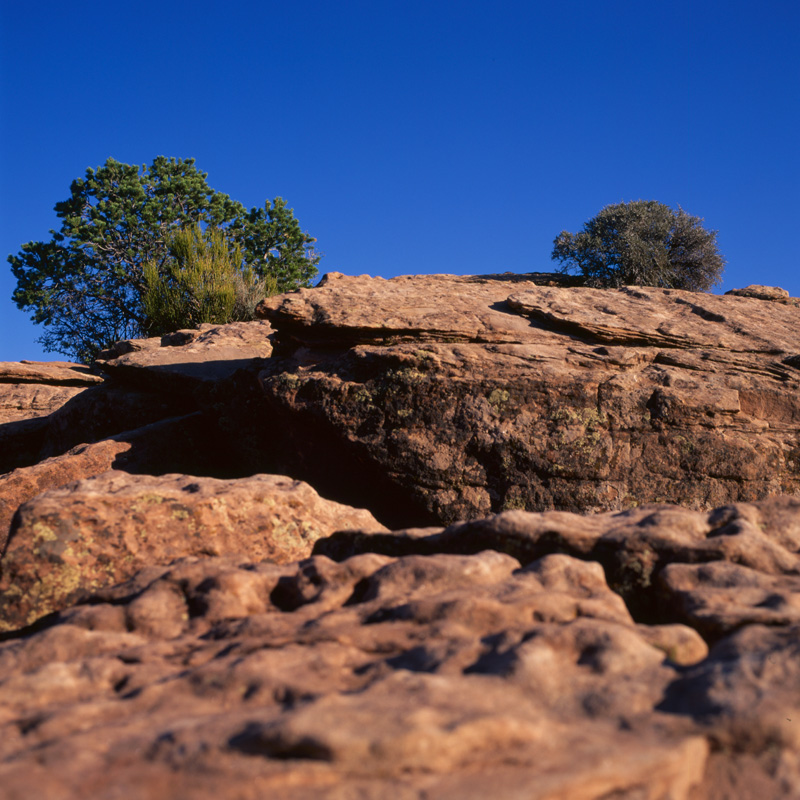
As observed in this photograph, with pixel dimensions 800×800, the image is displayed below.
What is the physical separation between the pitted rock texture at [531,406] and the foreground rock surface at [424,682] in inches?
99.8

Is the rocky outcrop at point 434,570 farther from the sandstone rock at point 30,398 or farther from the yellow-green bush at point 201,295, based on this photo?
the yellow-green bush at point 201,295

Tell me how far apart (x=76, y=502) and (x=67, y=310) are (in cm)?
2835

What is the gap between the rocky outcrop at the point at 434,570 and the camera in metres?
2.00

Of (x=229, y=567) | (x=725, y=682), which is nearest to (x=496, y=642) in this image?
(x=725, y=682)

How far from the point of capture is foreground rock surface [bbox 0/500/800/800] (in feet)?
6.33

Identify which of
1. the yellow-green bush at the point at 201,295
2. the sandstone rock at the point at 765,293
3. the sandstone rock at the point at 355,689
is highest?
the yellow-green bush at the point at 201,295

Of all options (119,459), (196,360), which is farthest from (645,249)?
(119,459)

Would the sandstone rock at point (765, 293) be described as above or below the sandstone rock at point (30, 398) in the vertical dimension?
above

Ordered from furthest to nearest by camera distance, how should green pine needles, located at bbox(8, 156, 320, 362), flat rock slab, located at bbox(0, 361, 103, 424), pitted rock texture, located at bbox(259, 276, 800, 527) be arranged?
green pine needles, located at bbox(8, 156, 320, 362), flat rock slab, located at bbox(0, 361, 103, 424), pitted rock texture, located at bbox(259, 276, 800, 527)

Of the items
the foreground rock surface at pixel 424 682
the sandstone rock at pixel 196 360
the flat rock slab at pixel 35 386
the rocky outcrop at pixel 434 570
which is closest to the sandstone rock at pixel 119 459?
the rocky outcrop at pixel 434 570

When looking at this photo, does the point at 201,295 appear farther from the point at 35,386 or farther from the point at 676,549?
the point at 676,549

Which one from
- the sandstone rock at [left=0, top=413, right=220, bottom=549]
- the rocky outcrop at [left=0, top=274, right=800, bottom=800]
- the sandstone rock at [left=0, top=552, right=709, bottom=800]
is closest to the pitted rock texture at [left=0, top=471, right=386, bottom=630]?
the rocky outcrop at [left=0, top=274, right=800, bottom=800]

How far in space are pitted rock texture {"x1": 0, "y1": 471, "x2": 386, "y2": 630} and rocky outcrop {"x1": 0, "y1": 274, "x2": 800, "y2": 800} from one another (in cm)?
2

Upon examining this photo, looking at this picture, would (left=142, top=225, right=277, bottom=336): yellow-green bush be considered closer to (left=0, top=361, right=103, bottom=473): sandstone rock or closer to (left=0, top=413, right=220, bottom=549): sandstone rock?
(left=0, top=361, right=103, bottom=473): sandstone rock
